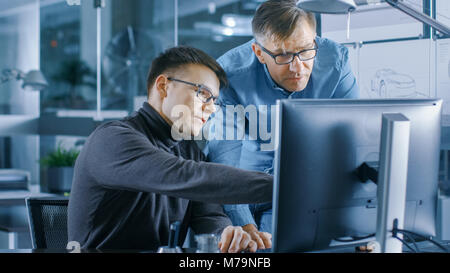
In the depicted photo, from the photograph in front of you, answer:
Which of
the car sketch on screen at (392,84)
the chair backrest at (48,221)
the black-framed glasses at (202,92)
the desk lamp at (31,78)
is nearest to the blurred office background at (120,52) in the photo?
the car sketch on screen at (392,84)

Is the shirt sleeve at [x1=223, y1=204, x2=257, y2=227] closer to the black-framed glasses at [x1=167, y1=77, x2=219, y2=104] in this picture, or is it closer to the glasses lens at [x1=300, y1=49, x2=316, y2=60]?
the black-framed glasses at [x1=167, y1=77, x2=219, y2=104]

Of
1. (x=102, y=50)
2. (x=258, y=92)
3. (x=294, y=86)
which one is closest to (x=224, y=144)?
(x=258, y=92)

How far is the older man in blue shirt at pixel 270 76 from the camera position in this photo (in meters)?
2.00

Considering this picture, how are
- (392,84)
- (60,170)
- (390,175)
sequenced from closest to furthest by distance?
(390,175), (392,84), (60,170)

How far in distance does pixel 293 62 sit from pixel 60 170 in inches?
70.7

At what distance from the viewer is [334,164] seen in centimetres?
120

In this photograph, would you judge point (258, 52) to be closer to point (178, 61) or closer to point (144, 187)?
point (178, 61)

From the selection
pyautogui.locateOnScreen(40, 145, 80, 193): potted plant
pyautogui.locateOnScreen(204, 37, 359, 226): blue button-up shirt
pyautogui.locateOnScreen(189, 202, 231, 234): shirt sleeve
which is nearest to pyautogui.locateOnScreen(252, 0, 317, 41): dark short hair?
pyautogui.locateOnScreen(204, 37, 359, 226): blue button-up shirt

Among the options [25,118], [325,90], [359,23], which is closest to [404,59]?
[359,23]

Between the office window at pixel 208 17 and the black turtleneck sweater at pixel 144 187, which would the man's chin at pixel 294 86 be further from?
the office window at pixel 208 17

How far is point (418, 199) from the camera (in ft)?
4.29

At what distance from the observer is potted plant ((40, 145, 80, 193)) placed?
3.22 m

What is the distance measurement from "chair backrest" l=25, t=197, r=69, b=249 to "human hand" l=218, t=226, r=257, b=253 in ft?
2.33
